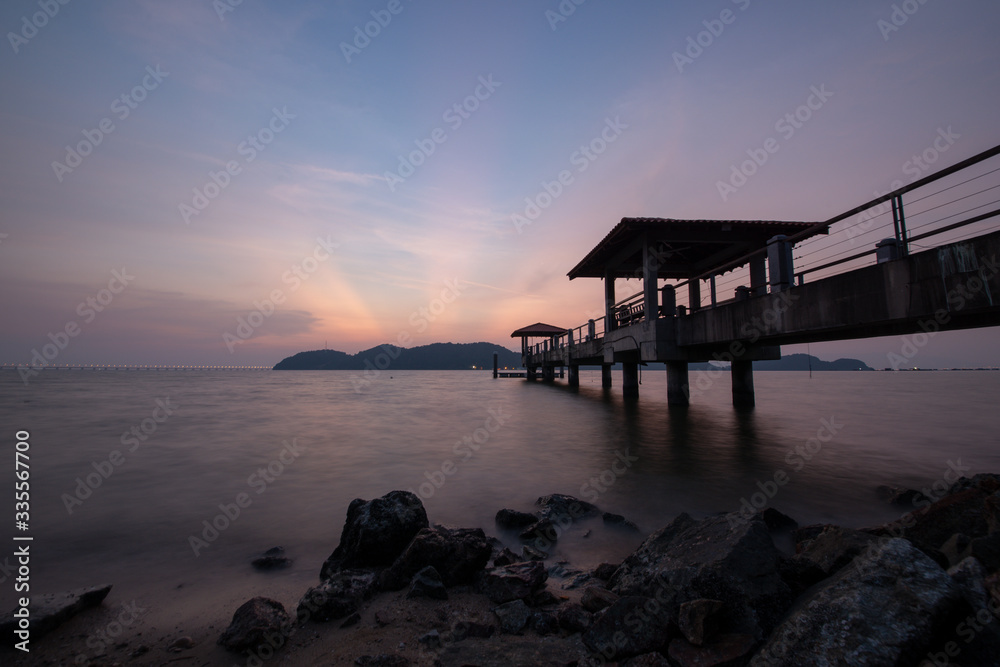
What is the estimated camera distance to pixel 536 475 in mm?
8039

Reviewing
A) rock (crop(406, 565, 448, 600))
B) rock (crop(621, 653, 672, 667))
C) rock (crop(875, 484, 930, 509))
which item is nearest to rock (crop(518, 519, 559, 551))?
rock (crop(406, 565, 448, 600))

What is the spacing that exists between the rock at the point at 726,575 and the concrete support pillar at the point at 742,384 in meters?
17.3

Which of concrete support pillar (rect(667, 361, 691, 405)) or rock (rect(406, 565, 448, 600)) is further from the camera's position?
concrete support pillar (rect(667, 361, 691, 405))

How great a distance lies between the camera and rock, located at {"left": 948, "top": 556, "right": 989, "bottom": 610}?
2.29m

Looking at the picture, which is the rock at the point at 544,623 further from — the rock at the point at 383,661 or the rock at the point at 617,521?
the rock at the point at 617,521

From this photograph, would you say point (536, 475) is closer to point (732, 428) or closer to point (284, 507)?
point (284, 507)

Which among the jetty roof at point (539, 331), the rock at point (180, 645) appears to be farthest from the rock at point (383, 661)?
the jetty roof at point (539, 331)

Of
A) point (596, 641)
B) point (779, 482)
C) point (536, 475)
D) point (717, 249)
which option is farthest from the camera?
point (717, 249)

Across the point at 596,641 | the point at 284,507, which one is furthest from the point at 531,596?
the point at 284,507

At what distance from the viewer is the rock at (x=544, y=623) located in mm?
3033

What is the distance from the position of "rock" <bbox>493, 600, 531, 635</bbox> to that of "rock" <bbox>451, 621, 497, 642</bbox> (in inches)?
3.3

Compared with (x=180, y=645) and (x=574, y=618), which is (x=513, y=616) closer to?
(x=574, y=618)

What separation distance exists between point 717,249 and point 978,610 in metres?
20.2

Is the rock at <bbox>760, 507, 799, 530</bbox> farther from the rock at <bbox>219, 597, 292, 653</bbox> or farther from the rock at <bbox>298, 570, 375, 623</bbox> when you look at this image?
the rock at <bbox>219, 597, 292, 653</bbox>
